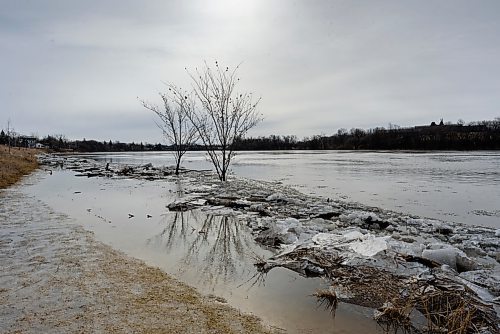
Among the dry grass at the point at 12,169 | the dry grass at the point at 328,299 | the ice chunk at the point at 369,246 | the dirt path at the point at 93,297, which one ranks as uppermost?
the dry grass at the point at 12,169

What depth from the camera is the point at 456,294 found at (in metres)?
4.79

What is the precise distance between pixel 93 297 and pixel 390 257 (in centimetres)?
482

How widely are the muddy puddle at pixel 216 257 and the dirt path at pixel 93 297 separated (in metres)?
0.40

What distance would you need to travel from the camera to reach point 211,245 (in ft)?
25.7

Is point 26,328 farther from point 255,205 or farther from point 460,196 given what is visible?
point 460,196

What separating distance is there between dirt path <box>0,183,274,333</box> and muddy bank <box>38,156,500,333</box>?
70.5 inches

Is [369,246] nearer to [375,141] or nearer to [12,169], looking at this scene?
[12,169]

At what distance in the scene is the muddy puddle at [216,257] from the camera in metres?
4.59

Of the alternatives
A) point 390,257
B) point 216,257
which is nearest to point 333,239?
point 390,257

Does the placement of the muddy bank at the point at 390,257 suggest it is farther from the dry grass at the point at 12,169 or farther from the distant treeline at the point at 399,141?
the distant treeline at the point at 399,141

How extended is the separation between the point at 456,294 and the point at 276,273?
2670mm

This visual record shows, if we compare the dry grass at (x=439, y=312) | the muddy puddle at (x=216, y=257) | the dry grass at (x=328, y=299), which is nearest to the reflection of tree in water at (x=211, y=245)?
the muddy puddle at (x=216, y=257)

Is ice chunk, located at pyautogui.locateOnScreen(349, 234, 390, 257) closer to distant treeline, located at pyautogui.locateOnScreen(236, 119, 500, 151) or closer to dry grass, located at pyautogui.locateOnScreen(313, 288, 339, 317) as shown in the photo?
dry grass, located at pyautogui.locateOnScreen(313, 288, 339, 317)

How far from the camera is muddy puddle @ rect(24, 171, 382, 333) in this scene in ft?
15.1
